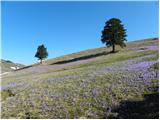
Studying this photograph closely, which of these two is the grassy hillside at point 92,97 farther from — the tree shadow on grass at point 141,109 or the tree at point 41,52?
the tree at point 41,52

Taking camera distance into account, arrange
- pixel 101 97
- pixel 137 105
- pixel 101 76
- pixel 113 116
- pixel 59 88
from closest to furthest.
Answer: pixel 113 116, pixel 137 105, pixel 101 97, pixel 59 88, pixel 101 76

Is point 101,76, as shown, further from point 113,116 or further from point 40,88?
point 113,116

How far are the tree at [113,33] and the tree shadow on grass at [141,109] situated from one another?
55.2 metres

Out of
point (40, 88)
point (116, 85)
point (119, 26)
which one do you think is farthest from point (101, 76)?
point (119, 26)

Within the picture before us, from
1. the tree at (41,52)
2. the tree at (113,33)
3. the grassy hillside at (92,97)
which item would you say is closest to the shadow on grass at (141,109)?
the grassy hillside at (92,97)

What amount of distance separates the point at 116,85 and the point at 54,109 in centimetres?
594

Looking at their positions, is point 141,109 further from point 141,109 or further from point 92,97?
point 92,97

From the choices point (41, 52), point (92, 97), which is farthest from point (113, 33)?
point (92, 97)

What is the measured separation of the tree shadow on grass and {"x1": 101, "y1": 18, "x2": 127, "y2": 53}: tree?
5522cm

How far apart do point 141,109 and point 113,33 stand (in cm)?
5771

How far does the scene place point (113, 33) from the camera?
74812 mm

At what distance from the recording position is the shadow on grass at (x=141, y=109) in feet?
55.8

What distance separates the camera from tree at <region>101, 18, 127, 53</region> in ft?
245

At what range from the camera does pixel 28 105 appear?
844 inches
